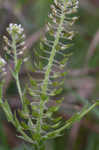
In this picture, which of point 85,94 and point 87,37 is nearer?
point 85,94

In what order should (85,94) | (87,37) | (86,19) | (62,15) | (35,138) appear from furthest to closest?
(86,19)
(87,37)
(85,94)
(35,138)
(62,15)

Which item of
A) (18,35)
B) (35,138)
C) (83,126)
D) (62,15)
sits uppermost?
(62,15)

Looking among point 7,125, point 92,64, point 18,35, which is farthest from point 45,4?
point 18,35

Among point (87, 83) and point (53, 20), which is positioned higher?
point (53, 20)

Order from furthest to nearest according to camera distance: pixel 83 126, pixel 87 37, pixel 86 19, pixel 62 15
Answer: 1. pixel 86 19
2. pixel 87 37
3. pixel 83 126
4. pixel 62 15

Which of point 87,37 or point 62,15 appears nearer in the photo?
point 62,15

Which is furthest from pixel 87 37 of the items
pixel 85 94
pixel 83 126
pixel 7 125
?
pixel 7 125

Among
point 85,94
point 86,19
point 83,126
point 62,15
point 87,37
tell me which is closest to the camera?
point 62,15

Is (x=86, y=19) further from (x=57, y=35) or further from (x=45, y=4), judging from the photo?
(x=57, y=35)

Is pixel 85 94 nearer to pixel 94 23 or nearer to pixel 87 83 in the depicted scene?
pixel 87 83
